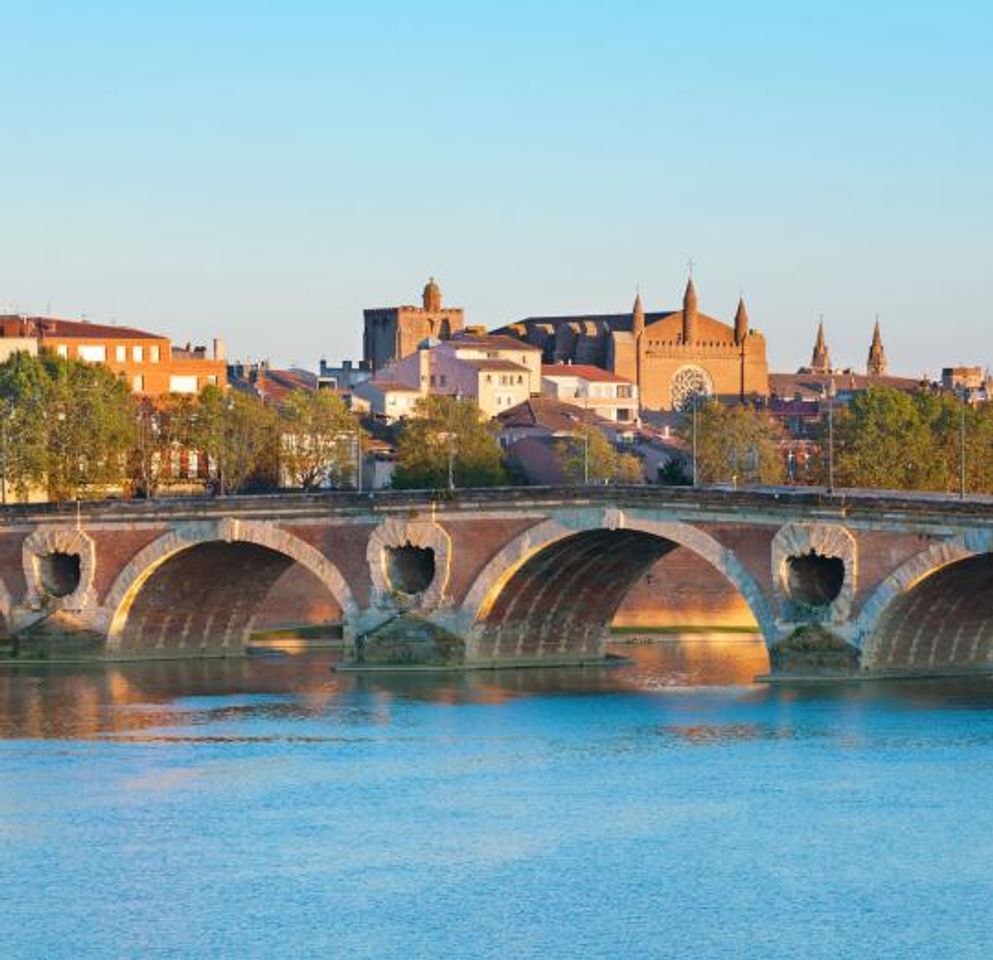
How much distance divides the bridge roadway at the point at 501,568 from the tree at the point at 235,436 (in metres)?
27.8

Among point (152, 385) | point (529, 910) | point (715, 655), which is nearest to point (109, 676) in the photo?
point (715, 655)

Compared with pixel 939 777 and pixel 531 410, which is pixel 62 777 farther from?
pixel 531 410

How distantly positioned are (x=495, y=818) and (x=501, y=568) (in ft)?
74.6

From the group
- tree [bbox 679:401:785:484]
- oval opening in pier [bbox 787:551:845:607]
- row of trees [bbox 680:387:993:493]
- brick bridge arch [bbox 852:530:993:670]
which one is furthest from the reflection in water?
tree [bbox 679:401:785:484]

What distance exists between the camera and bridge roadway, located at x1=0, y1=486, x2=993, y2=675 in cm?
8050

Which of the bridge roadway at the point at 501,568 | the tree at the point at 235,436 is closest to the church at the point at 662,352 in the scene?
the tree at the point at 235,436

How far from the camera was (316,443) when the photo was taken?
130375 mm

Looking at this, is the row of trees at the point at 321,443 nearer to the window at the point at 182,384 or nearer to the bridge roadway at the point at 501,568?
the window at the point at 182,384

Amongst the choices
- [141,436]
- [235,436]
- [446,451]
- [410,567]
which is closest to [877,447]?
[446,451]

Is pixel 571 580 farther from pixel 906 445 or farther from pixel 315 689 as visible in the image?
pixel 906 445

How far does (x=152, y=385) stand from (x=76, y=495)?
27.4m

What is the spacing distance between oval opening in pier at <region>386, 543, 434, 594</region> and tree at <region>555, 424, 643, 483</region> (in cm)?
3950

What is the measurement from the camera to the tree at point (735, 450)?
128 m

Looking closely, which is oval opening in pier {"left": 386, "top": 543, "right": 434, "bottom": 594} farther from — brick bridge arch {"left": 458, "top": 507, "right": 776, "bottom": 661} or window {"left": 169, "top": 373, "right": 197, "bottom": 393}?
window {"left": 169, "top": 373, "right": 197, "bottom": 393}
